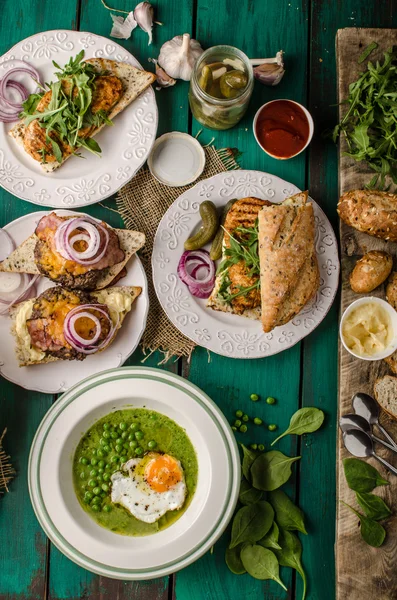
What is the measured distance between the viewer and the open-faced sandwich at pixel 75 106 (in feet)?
12.5

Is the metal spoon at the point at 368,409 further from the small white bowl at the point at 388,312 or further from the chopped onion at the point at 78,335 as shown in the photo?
the chopped onion at the point at 78,335

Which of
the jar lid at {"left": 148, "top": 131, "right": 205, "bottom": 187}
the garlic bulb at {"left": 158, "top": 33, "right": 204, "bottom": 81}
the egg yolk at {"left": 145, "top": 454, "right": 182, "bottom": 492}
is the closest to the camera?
the egg yolk at {"left": 145, "top": 454, "right": 182, "bottom": 492}

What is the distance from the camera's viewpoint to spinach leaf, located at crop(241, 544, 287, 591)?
380 cm

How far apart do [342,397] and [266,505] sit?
84 centimetres

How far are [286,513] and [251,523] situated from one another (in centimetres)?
25

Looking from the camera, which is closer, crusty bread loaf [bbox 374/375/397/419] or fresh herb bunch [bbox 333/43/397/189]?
fresh herb bunch [bbox 333/43/397/189]

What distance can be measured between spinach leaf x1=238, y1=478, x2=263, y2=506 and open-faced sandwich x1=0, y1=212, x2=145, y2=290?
1.56 m

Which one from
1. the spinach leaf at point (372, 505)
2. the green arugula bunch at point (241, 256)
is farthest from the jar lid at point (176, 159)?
the spinach leaf at point (372, 505)

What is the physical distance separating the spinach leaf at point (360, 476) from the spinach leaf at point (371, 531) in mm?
159

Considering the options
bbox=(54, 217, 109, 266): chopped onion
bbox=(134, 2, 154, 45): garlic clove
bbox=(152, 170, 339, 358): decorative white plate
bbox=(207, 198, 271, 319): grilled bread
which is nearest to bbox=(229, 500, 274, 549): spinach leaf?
bbox=(152, 170, 339, 358): decorative white plate

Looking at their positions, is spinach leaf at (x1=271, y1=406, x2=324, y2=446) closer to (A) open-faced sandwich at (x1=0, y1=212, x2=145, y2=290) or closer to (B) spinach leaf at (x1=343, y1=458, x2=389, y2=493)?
(B) spinach leaf at (x1=343, y1=458, x2=389, y2=493)

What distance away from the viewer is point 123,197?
4066 mm

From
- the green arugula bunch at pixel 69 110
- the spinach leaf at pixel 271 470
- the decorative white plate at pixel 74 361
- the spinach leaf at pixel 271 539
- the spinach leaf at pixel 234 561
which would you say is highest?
the green arugula bunch at pixel 69 110

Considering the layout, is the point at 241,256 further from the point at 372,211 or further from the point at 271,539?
the point at 271,539
